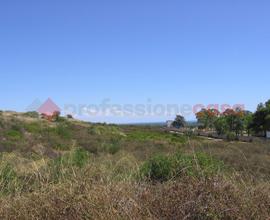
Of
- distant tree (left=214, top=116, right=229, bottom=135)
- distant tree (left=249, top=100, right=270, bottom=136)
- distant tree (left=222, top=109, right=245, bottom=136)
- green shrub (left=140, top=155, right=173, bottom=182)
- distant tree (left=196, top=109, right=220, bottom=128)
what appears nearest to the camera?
green shrub (left=140, top=155, right=173, bottom=182)

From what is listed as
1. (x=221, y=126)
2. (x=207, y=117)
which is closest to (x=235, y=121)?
(x=221, y=126)

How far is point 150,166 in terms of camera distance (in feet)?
26.1

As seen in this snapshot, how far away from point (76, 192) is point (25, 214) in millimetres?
501

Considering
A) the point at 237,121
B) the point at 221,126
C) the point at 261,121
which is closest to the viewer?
the point at 261,121

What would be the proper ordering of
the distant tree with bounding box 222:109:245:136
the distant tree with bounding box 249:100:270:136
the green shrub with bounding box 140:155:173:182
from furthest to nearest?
the distant tree with bounding box 222:109:245:136 → the distant tree with bounding box 249:100:270:136 → the green shrub with bounding box 140:155:173:182

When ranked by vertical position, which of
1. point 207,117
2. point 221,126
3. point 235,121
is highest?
point 207,117

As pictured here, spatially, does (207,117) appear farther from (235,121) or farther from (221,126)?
(221,126)

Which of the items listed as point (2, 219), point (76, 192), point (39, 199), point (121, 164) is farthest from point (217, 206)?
point (121, 164)

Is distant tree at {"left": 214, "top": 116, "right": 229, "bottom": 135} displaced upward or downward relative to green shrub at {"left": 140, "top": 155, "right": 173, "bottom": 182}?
upward

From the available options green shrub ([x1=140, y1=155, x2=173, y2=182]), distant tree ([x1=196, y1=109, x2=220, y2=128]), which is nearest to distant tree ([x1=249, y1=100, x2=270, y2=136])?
distant tree ([x1=196, y1=109, x2=220, y2=128])

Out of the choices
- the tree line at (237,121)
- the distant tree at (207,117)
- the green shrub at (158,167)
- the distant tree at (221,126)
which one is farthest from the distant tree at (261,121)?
the green shrub at (158,167)

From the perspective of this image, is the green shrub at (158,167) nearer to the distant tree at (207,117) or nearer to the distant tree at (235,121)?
the distant tree at (235,121)

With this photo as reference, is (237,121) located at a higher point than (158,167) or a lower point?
higher

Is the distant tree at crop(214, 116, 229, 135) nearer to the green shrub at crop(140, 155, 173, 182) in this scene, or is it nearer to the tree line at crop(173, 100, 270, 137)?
the tree line at crop(173, 100, 270, 137)
